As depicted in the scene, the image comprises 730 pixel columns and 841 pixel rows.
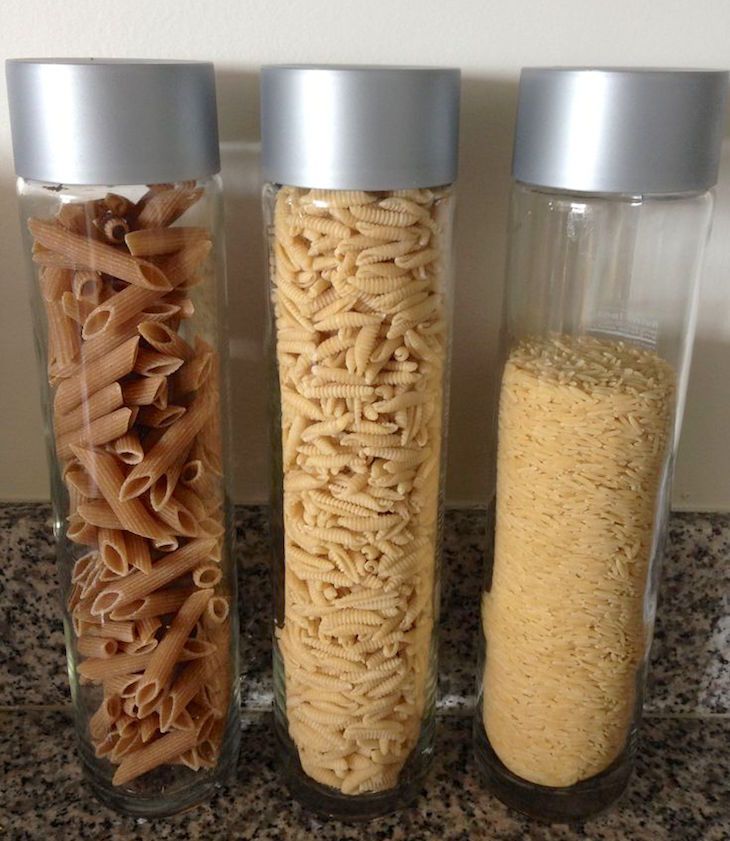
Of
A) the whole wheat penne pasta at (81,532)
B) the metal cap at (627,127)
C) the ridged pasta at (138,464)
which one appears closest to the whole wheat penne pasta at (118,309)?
the ridged pasta at (138,464)

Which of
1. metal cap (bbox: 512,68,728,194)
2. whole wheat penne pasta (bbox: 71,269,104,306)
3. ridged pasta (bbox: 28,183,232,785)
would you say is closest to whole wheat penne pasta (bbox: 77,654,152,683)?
ridged pasta (bbox: 28,183,232,785)

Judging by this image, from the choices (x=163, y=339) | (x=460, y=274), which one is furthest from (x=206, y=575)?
(x=460, y=274)

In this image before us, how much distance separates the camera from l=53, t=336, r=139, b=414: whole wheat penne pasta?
0.44 metres

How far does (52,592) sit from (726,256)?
1.62 feet

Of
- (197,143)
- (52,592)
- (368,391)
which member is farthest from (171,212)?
(52,592)

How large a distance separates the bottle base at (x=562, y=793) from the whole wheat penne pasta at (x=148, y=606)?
0.74 feet

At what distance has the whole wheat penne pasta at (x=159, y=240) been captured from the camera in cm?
44

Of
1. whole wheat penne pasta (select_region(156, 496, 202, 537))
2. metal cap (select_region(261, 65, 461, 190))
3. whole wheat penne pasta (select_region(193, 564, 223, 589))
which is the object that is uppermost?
metal cap (select_region(261, 65, 461, 190))

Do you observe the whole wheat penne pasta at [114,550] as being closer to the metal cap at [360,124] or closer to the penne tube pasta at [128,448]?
the penne tube pasta at [128,448]

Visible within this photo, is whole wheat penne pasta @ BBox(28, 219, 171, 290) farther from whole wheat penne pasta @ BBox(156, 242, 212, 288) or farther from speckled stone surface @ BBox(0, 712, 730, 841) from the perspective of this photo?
speckled stone surface @ BBox(0, 712, 730, 841)

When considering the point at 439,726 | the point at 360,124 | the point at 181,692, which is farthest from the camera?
the point at 439,726

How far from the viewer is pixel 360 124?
0.41 metres

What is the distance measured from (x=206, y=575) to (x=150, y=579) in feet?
0.11

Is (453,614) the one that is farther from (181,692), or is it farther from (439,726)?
(181,692)
